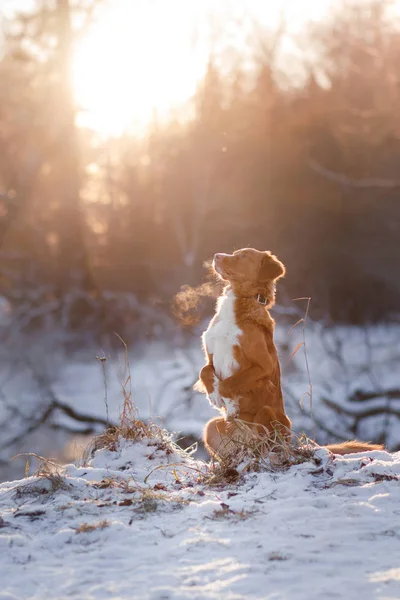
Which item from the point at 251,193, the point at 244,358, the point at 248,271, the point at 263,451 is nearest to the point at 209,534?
the point at 263,451

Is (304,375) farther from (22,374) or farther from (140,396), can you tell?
(22,374)

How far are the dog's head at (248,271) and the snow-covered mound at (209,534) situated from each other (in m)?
1.71

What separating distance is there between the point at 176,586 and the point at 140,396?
13.5 m

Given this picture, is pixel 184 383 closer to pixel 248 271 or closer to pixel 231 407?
pixel 248 271

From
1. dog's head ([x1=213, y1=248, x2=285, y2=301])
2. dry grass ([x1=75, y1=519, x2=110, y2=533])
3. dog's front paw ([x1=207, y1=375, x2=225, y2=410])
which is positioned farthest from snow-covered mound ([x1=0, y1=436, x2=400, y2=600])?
dog's head ([x1=213, y1=248, x2=285, y2=301])

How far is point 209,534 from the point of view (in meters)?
3.33

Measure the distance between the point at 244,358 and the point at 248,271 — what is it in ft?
2.73

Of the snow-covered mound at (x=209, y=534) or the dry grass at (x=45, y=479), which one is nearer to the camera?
the snow-covered mound at (x=209, y=534)

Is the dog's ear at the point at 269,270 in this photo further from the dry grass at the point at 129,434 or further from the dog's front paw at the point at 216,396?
the dry grass at the point at 129,434

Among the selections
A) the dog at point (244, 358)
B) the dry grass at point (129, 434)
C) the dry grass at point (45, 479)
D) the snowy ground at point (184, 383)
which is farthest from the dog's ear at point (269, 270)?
the snowy ground at point (184, 383)

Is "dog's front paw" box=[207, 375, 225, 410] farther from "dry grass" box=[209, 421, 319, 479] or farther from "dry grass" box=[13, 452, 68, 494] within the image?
"dry grass" box=[13, 452, 68, 494]

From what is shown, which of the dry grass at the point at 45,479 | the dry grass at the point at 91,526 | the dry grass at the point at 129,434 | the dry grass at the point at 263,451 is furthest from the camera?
the dry grass at the point at 129,434

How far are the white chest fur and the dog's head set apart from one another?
136 mm

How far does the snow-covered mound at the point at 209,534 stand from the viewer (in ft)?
8.95
